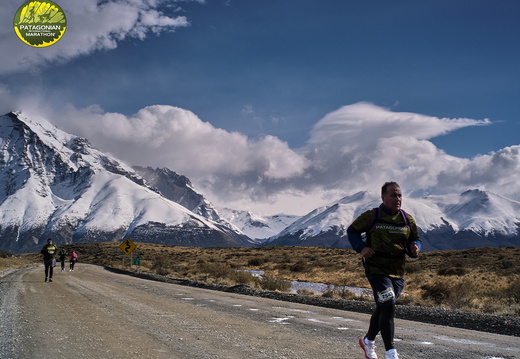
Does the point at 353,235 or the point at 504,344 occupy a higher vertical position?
the point at 353,235

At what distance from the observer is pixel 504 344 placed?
299 inches

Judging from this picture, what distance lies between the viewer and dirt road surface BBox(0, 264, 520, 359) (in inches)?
252

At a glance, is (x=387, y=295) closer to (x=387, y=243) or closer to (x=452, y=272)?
(x=387, y=243)

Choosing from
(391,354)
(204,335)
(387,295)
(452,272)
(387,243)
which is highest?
(387,243)

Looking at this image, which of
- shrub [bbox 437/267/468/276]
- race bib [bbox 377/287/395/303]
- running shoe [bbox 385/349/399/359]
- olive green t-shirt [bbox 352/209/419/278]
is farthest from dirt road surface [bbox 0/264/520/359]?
shrub [bbox 437/267/468/276]

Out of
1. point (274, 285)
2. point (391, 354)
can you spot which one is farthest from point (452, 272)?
point (391, 354)

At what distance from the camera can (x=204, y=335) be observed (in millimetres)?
7715

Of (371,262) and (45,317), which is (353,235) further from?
(45,317)

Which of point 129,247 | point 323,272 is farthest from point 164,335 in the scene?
point 323,272

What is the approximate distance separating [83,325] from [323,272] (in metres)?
36.4

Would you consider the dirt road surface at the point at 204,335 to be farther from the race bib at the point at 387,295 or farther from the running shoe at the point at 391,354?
the race bib at the point at 387,295

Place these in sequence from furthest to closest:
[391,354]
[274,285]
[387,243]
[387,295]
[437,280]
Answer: [437,280] → [274,285] → [387,243] → [387,295] → [391,354]

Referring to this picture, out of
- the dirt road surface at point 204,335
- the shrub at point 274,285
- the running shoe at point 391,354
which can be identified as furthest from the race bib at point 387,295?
the shrub at point 274,285

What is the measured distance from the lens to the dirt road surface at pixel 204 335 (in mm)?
6395
